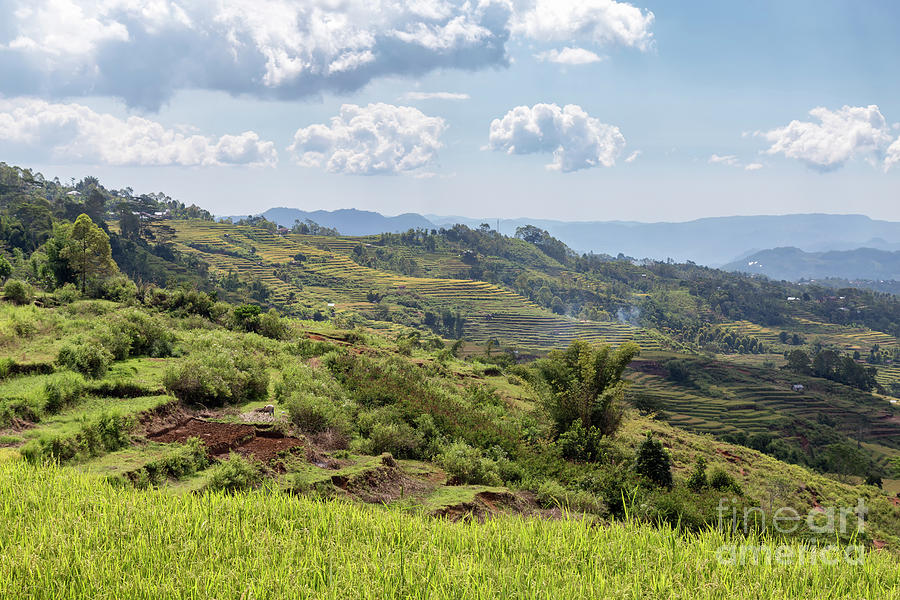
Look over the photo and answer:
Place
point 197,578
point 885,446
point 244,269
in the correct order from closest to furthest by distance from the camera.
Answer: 1. point 197,578
2. point 885,446
3. point 244,269

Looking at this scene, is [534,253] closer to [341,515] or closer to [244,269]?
[244,269]

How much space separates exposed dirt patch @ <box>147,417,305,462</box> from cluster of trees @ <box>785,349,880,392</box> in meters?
112

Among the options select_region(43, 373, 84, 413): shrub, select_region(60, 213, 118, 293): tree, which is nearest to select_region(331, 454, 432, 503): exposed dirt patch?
select_region(43, 373, 84, 413): shrub

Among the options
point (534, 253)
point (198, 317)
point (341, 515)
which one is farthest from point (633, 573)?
point (534, 253)

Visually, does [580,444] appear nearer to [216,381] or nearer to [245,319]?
[216,381]

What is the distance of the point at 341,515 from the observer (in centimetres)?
536

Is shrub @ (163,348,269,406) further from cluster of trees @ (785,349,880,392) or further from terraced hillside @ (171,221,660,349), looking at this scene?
cluster of trees @ (785,349,880,392)

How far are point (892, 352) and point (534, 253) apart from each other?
110m

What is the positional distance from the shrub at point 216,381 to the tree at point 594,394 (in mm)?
10341

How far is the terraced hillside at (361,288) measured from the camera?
4259 inches

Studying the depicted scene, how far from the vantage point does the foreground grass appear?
3.80 m

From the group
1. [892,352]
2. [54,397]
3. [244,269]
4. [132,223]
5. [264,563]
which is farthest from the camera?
[892,352]

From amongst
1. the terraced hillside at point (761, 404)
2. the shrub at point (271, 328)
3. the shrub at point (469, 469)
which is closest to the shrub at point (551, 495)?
the shrub at point (469, 469)

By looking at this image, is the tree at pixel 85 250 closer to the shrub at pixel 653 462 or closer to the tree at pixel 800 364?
the shrub at pixel 653 462
